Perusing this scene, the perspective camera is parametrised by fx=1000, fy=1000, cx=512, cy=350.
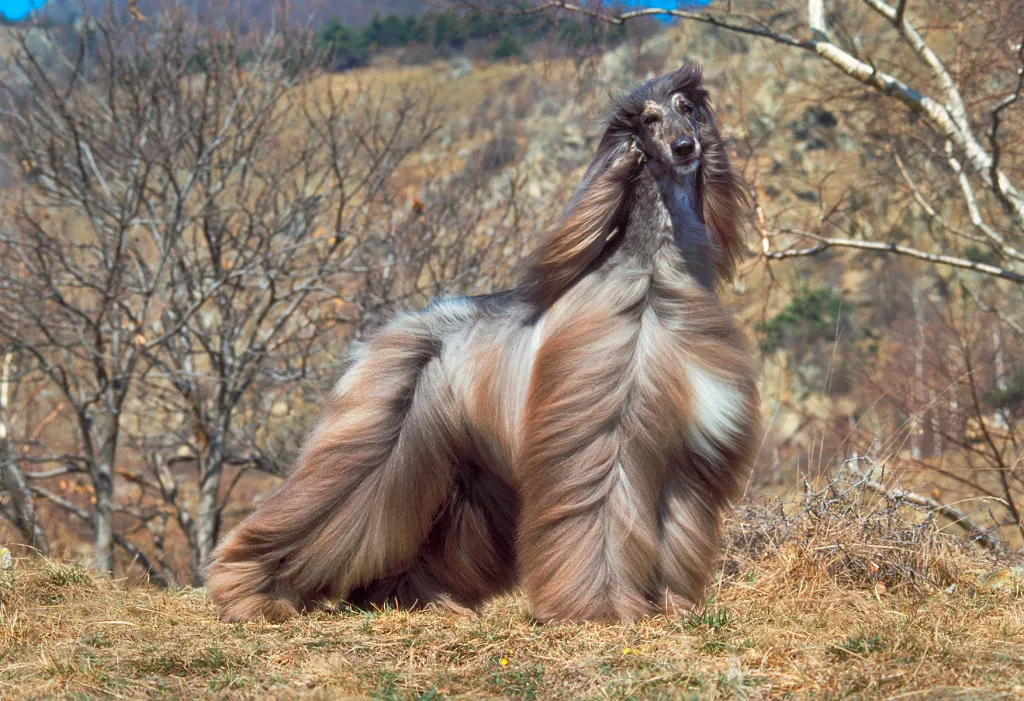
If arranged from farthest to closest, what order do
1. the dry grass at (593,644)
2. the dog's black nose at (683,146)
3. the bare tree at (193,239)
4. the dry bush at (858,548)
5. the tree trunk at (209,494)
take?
the tree trunk at (209,494)
the bare tree at (193,239)
the dry bush at (858,548)
the dog's black nose at (683,146)
the dry grass at (593,644)

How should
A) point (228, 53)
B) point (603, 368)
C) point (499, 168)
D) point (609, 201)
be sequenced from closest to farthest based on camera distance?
point (603, 368) → point (609, 201) → point (228, 53) → point (499, 168)

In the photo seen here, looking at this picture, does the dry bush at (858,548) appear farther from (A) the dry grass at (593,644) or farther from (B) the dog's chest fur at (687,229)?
(B) the dog's chest fur at (687,229)

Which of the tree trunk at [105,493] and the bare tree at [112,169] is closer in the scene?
the bare tree at [112,169]

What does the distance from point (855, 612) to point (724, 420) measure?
94cm

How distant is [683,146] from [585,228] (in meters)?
0.51

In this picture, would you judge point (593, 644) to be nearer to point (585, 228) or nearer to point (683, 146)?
point (585, 228)

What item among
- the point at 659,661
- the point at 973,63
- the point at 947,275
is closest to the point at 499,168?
the point at 973,63

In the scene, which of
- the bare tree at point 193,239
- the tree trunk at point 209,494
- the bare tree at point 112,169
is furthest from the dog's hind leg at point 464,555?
the tree trunk at point 209,494

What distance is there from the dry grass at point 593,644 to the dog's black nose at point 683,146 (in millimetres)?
1799

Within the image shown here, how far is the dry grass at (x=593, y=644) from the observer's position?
→ 10.2 ft

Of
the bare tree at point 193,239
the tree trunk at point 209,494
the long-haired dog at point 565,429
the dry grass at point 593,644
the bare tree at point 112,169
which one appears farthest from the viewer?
the tree trunk at point 209,494

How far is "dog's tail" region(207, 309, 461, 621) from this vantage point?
14.0 ft

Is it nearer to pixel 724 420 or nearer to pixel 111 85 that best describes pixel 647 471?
pixel 724 420

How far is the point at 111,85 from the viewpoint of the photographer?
10.9 metres
